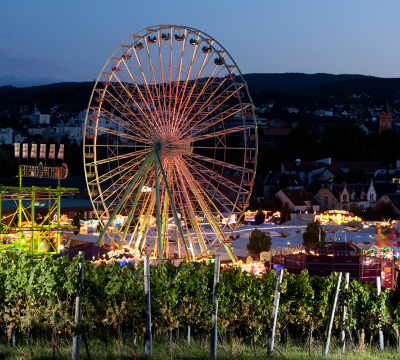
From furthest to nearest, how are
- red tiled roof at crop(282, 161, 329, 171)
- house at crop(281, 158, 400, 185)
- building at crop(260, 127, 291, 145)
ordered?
building at crop(260, 127, 291, 145), red tiled roof at crop(282, 161, 329, 171), house at crop(281, 158, 400, 185)

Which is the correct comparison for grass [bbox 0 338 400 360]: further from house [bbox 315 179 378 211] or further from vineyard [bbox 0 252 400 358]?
house [bbox 315 179 378 211]

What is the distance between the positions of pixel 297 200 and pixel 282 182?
38.5 ft

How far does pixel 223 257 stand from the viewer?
102 feet

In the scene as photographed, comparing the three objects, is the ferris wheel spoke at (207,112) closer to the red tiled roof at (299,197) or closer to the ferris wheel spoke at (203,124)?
the ferris wheel spoke at (203,124)

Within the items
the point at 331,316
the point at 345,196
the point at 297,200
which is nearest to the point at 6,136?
the point at 297,200

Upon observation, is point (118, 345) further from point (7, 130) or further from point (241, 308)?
point (7, 130)

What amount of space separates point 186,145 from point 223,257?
8485 millimetres

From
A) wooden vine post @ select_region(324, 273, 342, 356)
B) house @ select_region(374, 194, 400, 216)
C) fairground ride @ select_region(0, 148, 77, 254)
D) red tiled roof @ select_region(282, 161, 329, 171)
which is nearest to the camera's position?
wooden vine post @ select_region(324, 273, 342, 356)

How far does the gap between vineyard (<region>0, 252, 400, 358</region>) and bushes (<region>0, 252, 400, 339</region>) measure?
0.08 feet

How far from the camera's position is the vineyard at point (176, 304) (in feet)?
43.5

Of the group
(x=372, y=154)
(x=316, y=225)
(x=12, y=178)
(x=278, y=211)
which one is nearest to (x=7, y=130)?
(x=12, y=178)

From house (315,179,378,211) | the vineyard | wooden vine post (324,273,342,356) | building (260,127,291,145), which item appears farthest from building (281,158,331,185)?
wooden vine post (324,273,342,356)

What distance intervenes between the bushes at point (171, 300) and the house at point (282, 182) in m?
67.9

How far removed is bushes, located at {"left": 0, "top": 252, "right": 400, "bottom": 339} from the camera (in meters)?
13.2
